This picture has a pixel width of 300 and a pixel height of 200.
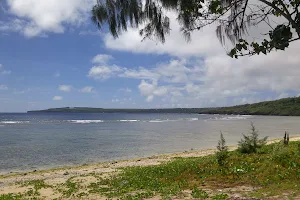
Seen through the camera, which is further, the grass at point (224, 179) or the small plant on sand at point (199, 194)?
the grass at point (224, 179)

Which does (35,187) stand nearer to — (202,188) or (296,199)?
(202,188)

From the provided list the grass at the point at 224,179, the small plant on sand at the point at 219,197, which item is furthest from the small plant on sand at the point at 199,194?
the small plant on sand at the point at 219,197

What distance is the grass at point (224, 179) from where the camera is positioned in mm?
9727

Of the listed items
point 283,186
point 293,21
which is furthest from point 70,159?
point 293,21

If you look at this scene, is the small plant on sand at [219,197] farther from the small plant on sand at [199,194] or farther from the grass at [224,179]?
the small plant on sand at [199,194]

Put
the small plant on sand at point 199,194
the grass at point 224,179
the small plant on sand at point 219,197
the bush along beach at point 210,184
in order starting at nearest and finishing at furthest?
the small plant on sand at point 219,197 → the small plant on sand at point 199,194 → the bush along beach at point 210,184 → the grass at point 224,179

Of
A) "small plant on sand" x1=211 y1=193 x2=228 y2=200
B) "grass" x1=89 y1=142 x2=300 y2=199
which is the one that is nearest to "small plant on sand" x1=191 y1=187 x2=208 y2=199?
"grass" x1=89 y1=142 x2=300 y2=199

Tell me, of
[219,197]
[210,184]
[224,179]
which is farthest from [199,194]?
[224,179]

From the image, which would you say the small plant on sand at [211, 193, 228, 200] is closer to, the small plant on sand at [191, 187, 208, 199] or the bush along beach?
the bush along beach

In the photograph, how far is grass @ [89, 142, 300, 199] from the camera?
9.73 meters

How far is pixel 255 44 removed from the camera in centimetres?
469

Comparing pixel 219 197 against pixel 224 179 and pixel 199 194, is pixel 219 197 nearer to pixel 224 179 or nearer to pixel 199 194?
pixel 199 194

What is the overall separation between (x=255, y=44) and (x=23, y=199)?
9662mm

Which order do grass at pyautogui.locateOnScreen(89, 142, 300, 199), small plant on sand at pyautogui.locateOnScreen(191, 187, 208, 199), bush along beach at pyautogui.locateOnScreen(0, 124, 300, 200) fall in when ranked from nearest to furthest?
small plant on sand at pyautogui.locateOnScreen(191, 187, 208, 199) → bush along beach at pyautogui.locateOnScreen(0, 124, 300, 200) → grass at pyautogui.locateOnScreen(89, 142, 300, 199)
